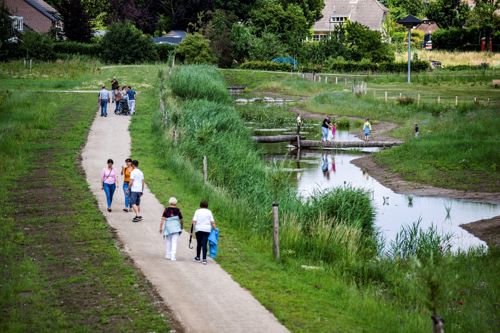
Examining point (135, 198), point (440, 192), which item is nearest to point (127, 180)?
point (135, 198)

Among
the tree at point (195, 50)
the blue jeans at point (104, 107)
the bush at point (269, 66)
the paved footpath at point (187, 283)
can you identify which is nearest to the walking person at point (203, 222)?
the paved footpath at point (187, 283)

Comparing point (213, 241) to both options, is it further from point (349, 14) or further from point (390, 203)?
point (349, 14)

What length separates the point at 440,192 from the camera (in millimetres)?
37938

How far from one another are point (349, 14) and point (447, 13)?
61.0ft

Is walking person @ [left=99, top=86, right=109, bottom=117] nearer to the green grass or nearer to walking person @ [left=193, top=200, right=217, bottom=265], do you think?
the green grass

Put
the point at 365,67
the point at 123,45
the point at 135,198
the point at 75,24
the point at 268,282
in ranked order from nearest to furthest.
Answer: the point at 268,282 → the point at 135,198 → the point at 123,45 → the point at 365,67 → the point at 75,24

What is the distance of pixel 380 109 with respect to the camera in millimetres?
65938

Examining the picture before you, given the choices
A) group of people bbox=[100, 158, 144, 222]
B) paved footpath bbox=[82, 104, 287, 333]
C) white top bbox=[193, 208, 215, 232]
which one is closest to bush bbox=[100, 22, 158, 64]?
paved footpath bbox=[82, 104, 287, 333]

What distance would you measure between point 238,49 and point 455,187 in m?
66.5

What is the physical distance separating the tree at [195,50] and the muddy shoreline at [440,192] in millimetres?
43694

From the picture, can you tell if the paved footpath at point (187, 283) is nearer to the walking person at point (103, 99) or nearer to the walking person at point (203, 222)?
the walking person at point (203, 222)

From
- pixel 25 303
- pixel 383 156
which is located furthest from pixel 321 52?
pixel 25 303

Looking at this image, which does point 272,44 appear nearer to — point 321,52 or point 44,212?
point 321,52

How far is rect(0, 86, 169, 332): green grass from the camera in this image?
1661 centimetres
